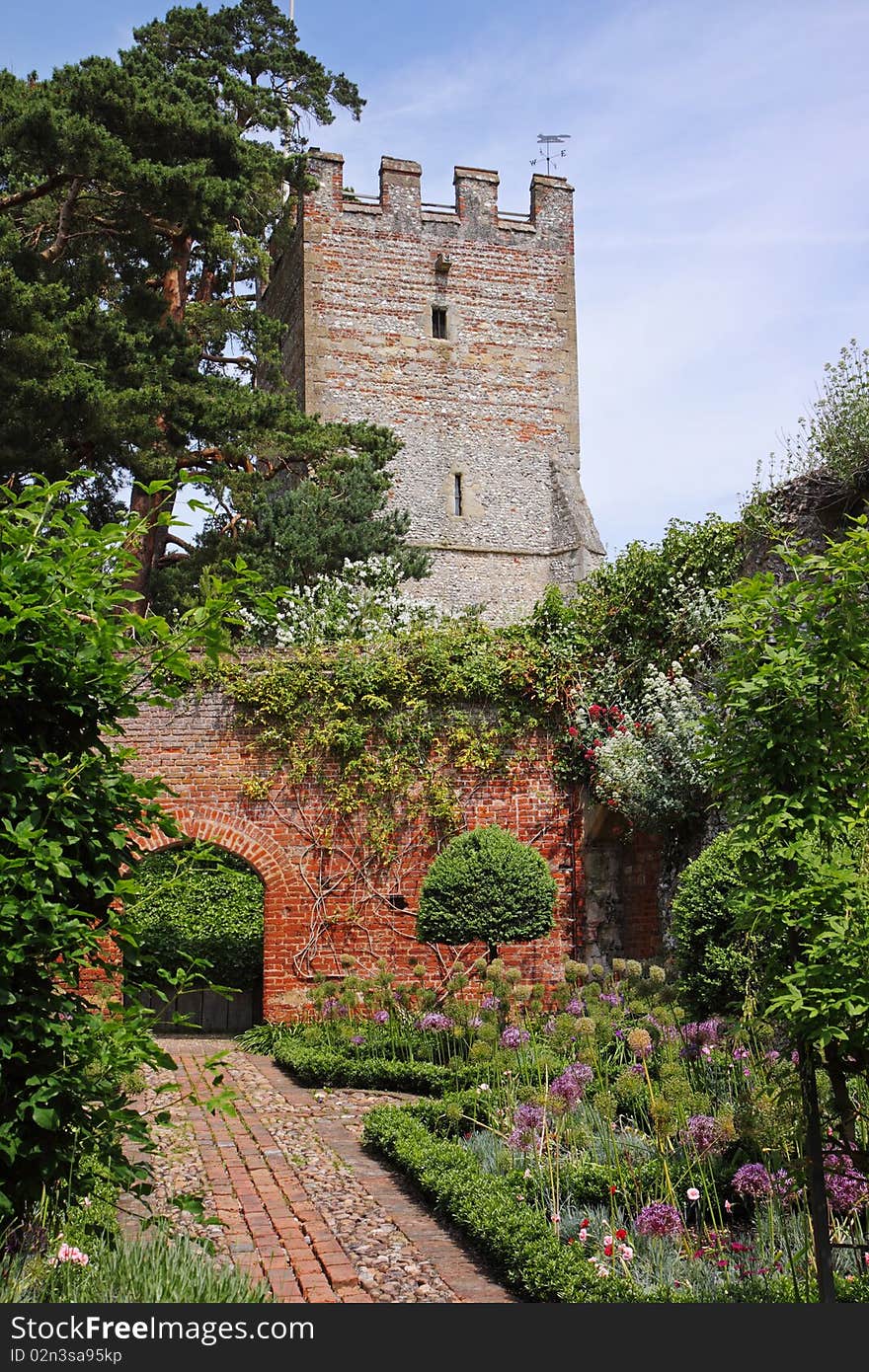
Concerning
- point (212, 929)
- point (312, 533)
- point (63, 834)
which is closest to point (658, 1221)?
point (63, 834)

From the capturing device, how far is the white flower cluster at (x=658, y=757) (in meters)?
9.59

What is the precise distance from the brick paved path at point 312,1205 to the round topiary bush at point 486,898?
6.59 ft

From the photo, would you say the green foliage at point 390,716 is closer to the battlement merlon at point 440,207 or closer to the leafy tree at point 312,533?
the leafy tree at point 312,533

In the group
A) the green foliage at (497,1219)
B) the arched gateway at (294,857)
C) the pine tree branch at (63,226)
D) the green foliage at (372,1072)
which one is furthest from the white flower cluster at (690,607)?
the pine tree branch at (63,226)

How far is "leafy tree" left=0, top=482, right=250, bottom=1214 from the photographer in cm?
318

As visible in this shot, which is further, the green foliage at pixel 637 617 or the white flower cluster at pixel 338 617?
the white flower cluster at pixel 338 617

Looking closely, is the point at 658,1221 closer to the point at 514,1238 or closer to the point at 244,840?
the point at 514,1238

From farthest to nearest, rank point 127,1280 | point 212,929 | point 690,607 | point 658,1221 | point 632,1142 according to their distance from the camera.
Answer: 1. point 212,929
2. point 690,607
3. point 632,1142
4. point 658,1221
5. point 127,1280

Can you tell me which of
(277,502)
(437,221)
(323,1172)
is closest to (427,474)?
(437,221)

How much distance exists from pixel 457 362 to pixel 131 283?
29.0ft

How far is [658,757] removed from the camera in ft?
32.3

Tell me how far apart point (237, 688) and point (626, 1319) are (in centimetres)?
799

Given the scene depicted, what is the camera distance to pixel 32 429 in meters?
13.4

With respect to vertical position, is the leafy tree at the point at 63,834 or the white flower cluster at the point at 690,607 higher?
the white flower cluster at the point at 690,607
